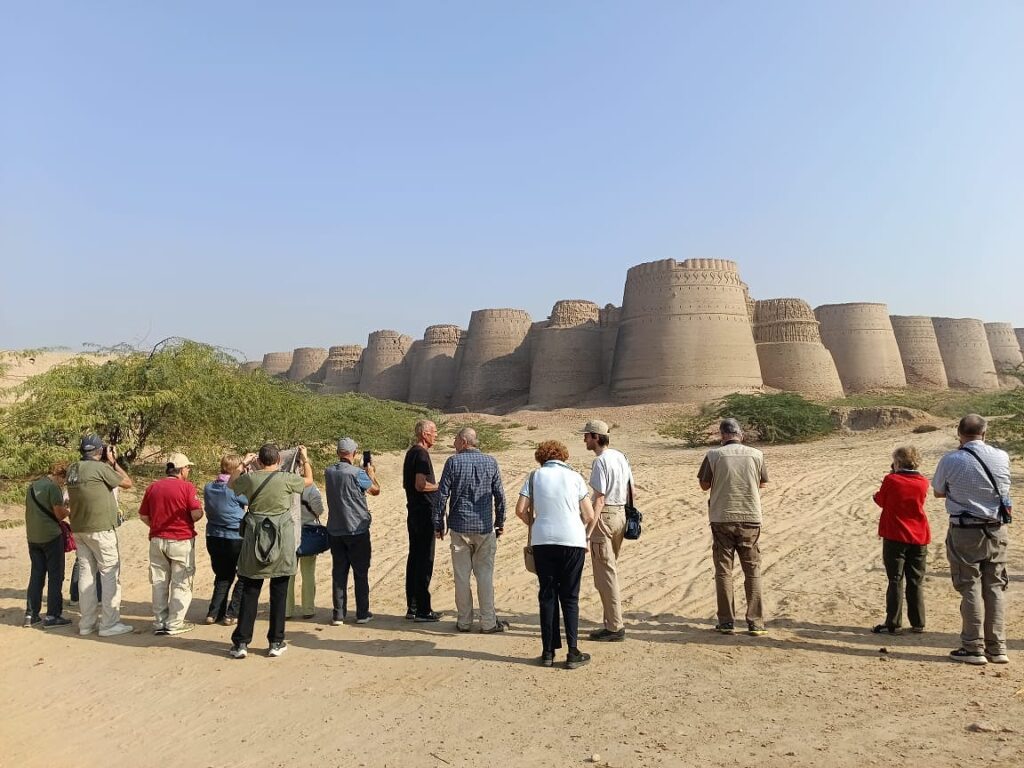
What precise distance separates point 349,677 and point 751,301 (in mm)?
30399

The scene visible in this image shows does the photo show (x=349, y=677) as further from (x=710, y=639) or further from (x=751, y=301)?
(x=751, y=301)

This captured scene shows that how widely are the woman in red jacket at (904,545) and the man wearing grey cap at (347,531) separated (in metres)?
3.19

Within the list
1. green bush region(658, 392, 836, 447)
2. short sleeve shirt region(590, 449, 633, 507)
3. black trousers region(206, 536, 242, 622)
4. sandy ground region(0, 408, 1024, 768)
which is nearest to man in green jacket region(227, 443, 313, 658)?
sandy ground region(0, 408, 1024, 768)

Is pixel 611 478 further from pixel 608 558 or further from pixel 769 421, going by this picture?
pixel 769 421

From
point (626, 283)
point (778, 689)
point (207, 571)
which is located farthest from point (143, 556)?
point (626, 283)

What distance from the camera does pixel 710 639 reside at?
4.78 meters

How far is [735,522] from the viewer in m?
4.86

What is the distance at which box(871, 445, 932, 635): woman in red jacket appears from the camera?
4.80m

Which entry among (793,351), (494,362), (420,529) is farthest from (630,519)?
(494,362)

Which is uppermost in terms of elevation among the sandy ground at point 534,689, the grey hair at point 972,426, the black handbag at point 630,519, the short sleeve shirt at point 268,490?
the grey hair at point 972,426

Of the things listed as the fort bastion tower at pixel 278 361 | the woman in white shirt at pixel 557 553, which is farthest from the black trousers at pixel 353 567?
the fort bastion tower at pixel 278 361

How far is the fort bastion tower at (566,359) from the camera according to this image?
33.1 metres

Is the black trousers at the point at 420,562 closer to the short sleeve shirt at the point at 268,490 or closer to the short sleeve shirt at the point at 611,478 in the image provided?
the short sleeve shirt at the point at 268,490

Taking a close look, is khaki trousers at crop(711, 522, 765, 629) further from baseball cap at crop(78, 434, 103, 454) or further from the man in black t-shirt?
baseball cap at crop(78, 434, 103, 454)
